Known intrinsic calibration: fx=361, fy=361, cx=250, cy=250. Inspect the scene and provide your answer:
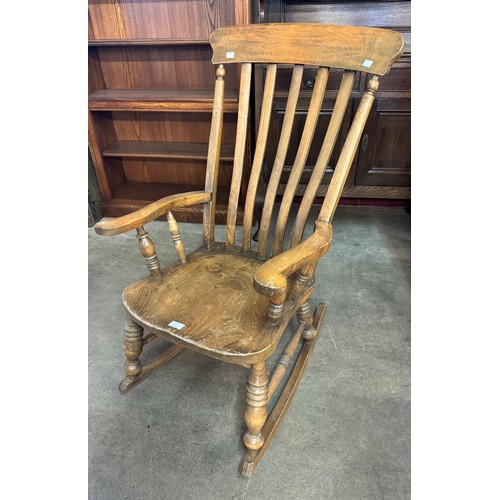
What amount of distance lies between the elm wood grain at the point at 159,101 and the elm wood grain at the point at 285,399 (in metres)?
1.29

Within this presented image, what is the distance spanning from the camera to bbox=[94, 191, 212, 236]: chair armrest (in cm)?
100

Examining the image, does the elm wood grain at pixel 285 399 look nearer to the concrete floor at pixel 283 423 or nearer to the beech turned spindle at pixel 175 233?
the concrete floor at pixel 283 423

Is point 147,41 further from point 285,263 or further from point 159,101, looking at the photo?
point 285,263

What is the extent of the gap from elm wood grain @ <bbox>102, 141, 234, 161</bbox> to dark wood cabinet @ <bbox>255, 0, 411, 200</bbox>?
0.45 metres

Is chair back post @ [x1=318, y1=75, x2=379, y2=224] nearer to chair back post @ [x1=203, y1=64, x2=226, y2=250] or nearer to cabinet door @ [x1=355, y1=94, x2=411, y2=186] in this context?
chair back post @ [x1=203, y1=64, x2=226, y2=250]

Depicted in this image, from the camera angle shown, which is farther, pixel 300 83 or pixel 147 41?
pixel 147 41

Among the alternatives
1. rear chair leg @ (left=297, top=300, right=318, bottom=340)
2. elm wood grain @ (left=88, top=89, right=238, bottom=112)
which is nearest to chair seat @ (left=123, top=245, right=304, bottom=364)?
rear chair leg @ (left=297, top=300, right=318, bottom=340)

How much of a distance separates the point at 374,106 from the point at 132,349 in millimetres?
1613

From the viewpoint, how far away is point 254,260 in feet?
4.32

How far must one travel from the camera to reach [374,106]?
6.05ft

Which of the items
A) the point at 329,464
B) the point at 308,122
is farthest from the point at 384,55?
the point at 329,464

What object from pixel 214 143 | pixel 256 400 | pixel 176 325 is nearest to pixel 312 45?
pixel 214 143


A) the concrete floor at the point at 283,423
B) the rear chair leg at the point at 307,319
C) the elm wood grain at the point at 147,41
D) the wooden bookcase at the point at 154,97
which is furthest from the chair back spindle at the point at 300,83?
the elm wood grain at the point at 147,41

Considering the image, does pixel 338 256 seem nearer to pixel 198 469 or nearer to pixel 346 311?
pixel 346 311
